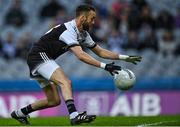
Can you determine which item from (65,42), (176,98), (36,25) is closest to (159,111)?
(176,98)

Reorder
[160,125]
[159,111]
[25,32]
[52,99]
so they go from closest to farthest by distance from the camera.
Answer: [160,125], [52,99], [159,111], [25,32]

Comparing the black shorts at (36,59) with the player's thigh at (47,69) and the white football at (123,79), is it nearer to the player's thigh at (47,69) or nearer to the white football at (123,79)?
the player's thigh at (47,69)

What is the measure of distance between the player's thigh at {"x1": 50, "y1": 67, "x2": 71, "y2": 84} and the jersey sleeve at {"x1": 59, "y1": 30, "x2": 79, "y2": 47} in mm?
510

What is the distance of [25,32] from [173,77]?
15.2 ft

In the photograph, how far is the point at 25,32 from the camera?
20.8 meters

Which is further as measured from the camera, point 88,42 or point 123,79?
point 88,42

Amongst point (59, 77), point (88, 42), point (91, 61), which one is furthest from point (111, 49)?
point (91, 61)

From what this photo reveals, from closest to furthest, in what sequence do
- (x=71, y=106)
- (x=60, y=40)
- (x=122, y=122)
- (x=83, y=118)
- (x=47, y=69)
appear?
(x=83, y=118), (x=71, y=106), (x=47, y=69), (x=60, y=40), (x=122, y=122)

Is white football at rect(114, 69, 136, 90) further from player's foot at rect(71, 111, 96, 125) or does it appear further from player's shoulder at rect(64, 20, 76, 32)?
player's shoulder at rect(64, 20, 76, 32)

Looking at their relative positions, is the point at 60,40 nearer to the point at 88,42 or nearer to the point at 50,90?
the point at 88,42

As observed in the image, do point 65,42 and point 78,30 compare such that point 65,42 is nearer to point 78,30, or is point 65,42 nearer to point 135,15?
point 78,30

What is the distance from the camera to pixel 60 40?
12.5 metres

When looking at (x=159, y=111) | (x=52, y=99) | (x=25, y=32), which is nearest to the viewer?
(x=52, y=99)

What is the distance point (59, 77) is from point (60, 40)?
2.27 feet
